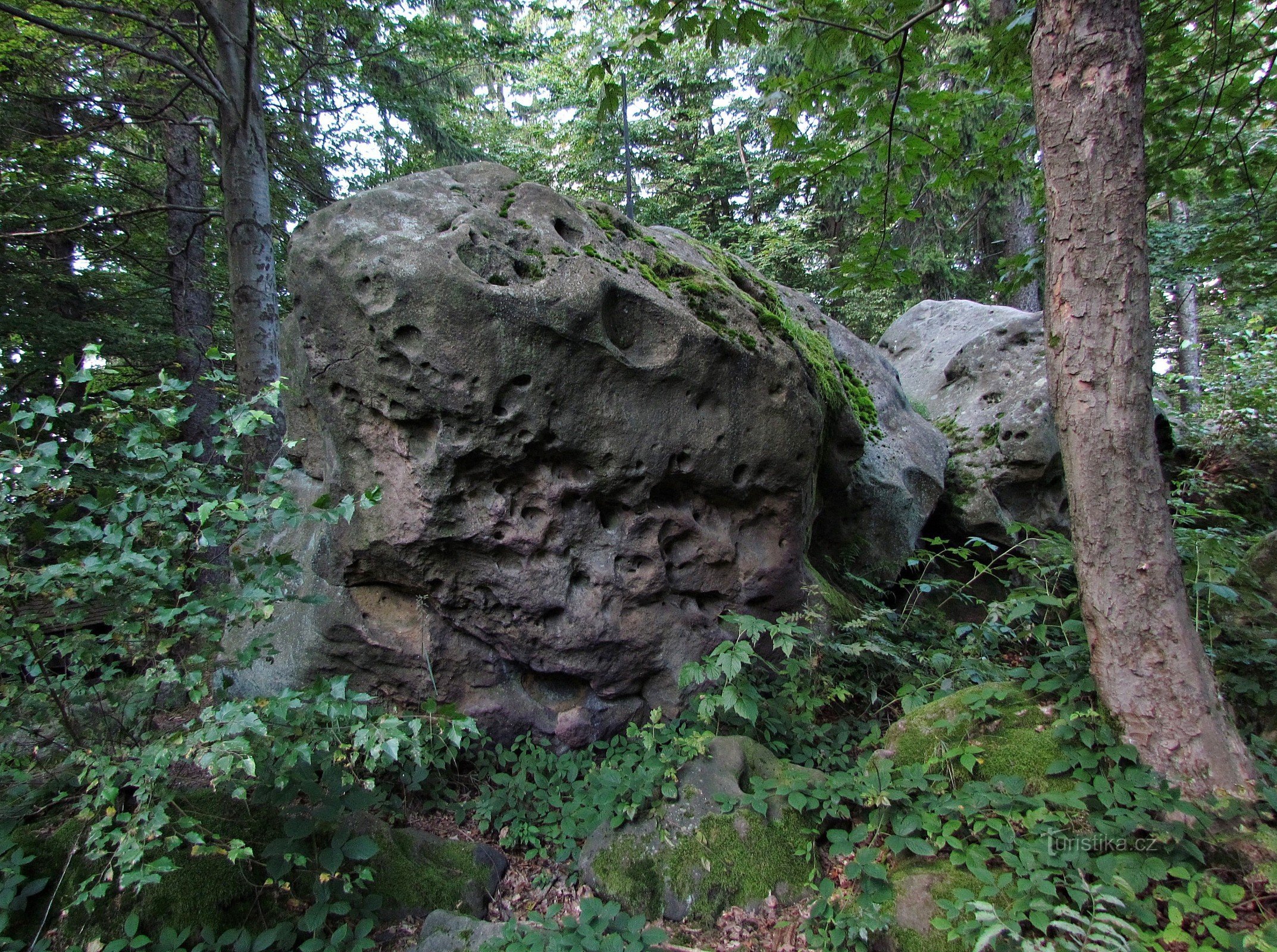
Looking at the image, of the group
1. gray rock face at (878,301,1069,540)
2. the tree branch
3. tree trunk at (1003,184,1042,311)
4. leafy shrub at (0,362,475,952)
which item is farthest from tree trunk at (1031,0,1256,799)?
tree trunk at (1003,184,1042,311)

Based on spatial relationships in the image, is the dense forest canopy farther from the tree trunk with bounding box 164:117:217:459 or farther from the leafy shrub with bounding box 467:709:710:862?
the tree trunk with bounding box 164:117:217:459

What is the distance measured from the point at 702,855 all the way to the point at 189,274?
967 centimetres

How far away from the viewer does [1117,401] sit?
2.77 meters

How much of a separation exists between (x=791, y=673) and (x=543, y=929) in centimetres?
181

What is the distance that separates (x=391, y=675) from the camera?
13.3 ft

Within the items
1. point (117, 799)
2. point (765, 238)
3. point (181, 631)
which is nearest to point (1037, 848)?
point (181, 631)

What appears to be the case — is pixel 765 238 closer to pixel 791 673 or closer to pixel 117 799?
pixel 791 673

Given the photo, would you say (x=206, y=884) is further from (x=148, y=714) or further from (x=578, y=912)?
(x=578, y=912)

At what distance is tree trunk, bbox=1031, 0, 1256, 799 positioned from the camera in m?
2.69

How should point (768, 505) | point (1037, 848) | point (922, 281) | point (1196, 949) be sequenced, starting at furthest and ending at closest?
point (922, 281)
point (768, 505)
point (1037, 848)
point (1196, 949)

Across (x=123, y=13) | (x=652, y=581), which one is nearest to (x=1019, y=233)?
(x=652, y=581)

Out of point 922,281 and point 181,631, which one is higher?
point 922,281

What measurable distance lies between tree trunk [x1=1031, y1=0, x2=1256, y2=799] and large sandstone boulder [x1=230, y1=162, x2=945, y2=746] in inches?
70.0

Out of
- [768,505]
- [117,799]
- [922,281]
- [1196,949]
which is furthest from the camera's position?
[922,281]
